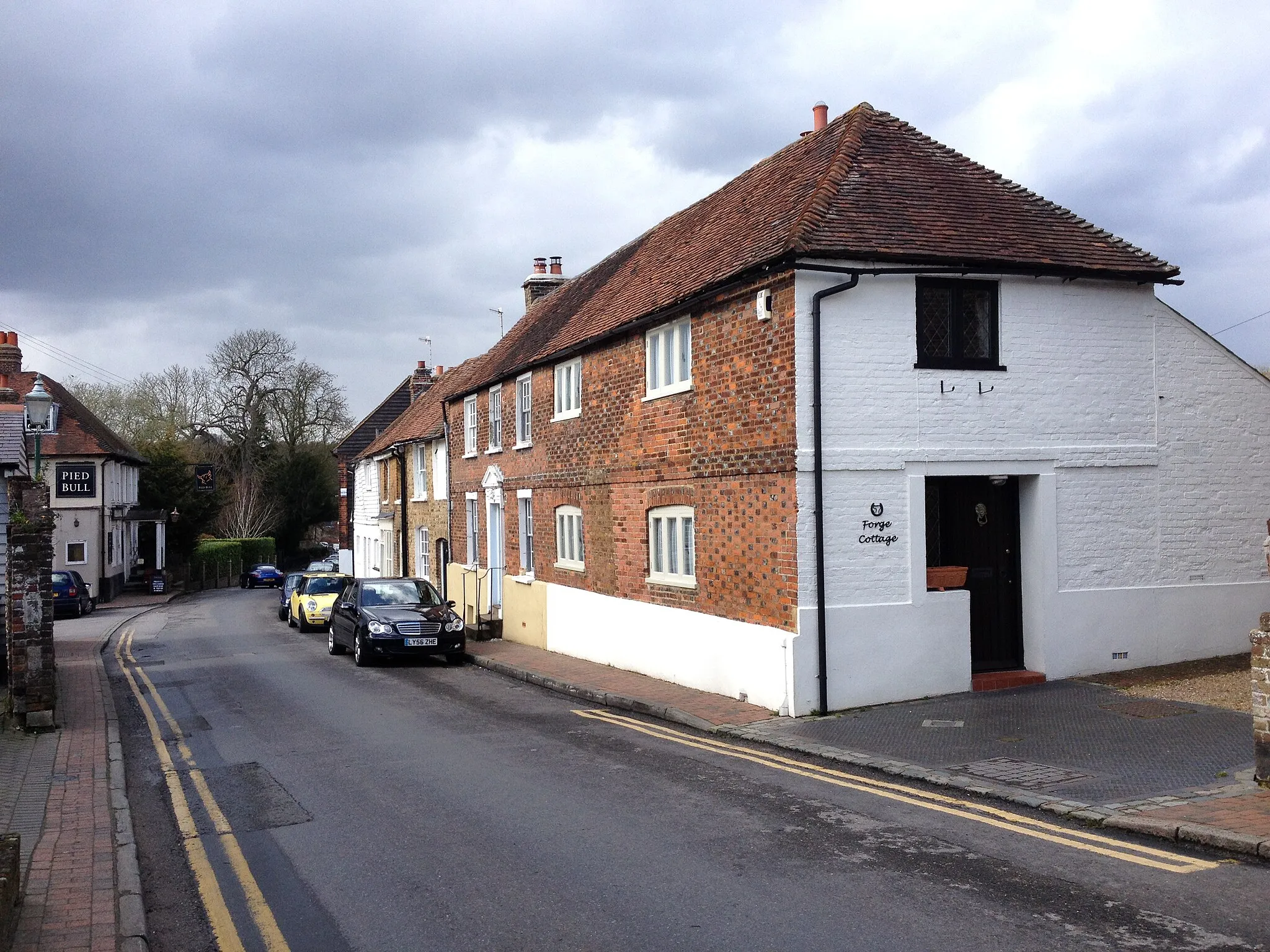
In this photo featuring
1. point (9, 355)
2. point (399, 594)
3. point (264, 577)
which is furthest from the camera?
point (264, 577)

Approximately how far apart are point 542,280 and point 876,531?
20.5m

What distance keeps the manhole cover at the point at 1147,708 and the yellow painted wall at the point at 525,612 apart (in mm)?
11439

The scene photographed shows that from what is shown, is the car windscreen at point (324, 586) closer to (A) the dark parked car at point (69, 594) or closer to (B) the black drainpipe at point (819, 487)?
(A) the dark parked car at point (69, 594)

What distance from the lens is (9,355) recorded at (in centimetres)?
1823

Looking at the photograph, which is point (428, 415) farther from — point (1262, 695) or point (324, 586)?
point (1262, 695)

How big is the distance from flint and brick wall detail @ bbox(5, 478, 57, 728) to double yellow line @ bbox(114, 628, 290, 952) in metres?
1.35

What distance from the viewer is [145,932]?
20.0 ft

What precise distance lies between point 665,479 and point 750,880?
965 centimetres

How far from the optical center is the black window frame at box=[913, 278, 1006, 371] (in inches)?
520

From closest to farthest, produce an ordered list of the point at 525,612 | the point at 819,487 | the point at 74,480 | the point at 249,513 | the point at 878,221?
the point at 819,487
the point at 878,221
the point at 525,612
the point at 74,480
the point at 249,513

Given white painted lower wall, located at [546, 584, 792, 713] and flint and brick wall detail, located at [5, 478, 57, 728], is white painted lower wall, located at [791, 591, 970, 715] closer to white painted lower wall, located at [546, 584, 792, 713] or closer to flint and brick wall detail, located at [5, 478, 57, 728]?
white painted lower wall, located at [546, 584, 792, 713]

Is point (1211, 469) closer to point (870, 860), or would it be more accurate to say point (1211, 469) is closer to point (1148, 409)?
point (1148, 409)

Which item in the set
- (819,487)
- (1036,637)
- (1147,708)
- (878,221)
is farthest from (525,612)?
(1147,708)

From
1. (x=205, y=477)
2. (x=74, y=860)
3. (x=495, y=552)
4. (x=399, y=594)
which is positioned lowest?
(x=74, y=860)
